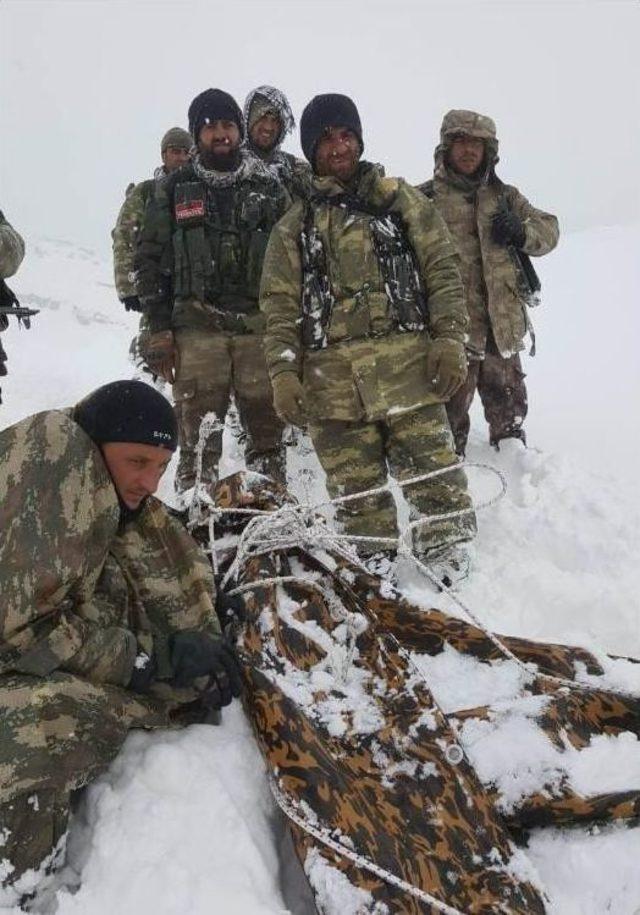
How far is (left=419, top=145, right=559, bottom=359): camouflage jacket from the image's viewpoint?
4.20 metres

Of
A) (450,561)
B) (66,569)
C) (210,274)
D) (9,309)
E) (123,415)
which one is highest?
(210,274)

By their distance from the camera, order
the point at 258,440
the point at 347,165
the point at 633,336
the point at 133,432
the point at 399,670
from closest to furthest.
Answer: the point at 133,432 < the point at 399,670 < the point at 347,165 < the point at 258,440 < the point at 633,336

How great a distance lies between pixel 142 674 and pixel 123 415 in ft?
A: 1.98

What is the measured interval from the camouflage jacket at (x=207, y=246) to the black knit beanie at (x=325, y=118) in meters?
0.81

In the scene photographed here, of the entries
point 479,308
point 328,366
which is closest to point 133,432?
point 328,366

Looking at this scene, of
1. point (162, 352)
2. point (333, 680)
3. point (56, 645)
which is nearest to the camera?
point (56, 645)

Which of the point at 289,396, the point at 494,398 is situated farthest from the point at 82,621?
the point at 494,398

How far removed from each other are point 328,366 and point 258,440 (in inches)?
39.8

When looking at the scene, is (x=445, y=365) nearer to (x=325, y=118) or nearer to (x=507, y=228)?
(x=325, y=118)

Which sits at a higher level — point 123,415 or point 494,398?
point 123,415

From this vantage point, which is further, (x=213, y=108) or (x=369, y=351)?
(x=213, y=108)

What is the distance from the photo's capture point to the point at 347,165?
10.3 feet

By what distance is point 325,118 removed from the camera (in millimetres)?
3070

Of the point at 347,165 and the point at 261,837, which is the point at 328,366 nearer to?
the point at 347,165
